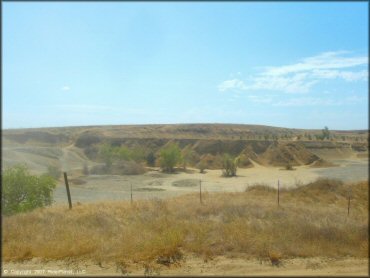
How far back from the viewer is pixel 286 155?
54438 mm

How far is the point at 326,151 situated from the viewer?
39312 mm

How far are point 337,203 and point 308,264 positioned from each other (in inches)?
582

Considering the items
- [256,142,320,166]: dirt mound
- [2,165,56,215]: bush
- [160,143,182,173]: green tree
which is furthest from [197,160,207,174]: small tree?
[2,165,56,215]: bush

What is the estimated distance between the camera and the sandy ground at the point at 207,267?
8.14m

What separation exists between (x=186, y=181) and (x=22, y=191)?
31.0 m

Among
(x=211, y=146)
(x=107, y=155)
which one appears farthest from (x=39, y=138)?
(x=211, y=146)

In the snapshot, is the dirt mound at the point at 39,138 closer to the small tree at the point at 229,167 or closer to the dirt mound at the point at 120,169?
the dirt mound at the point at 120,169

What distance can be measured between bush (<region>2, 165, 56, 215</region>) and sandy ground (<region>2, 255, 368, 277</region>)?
Answer: 9.38 m

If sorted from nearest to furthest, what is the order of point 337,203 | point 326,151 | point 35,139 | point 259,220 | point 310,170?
1. point 259,220
2. point 337,203
3. point 326,151
4. point 310,170
5. point 35,139

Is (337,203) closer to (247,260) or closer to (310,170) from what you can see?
(247,260)

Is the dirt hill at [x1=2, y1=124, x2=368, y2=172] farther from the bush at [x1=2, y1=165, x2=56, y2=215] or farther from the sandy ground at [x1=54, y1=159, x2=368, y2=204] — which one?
the bush at [x1=2, y1=165, x2=56, y2=215]

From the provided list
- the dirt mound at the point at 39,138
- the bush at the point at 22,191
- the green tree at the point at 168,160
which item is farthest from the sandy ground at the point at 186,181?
the dirt mound at the point at 39,138

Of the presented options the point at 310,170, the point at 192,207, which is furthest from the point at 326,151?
the point at 192,207

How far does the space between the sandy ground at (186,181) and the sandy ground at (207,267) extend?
25998 mm
